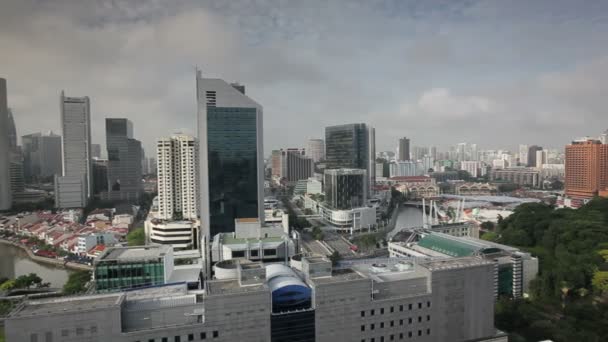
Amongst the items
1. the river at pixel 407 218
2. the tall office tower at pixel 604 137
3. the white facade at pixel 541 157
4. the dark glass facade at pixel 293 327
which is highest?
the tall office tower at pixel 604 137

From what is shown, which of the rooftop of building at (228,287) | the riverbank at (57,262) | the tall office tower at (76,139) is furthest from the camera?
the tall office tower at (76,139)

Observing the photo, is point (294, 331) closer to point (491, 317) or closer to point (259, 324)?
point (259, 324)

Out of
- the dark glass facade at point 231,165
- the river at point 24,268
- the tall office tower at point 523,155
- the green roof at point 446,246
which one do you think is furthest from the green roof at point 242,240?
the tall office tower at point 523,155

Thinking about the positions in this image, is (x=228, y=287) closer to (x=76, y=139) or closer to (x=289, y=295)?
(x=289, y=295)

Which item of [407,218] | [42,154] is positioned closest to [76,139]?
[42,154]

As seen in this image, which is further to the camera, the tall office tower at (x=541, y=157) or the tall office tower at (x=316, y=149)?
the tall office tower at (x=316, y=149)

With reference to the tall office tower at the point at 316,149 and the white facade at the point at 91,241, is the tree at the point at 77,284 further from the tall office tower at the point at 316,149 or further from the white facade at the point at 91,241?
the tall office tower at the point at 316,149
